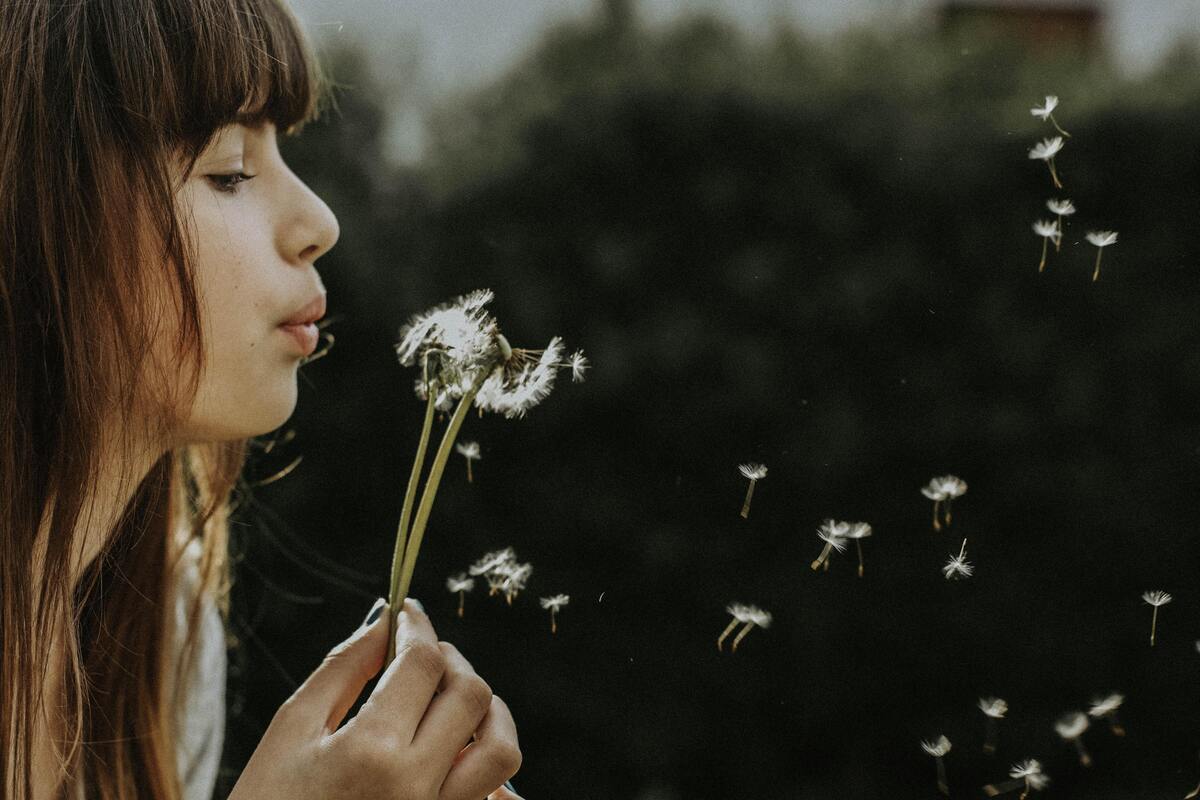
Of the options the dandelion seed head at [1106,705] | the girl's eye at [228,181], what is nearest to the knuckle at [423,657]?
the girl's eye at [228,181]

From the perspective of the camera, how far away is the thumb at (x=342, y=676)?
860 millimetres

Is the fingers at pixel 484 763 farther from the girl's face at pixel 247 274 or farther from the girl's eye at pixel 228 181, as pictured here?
the girl's eye at pixel 228 181

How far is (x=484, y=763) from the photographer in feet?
2.84

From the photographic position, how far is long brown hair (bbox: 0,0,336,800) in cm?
91

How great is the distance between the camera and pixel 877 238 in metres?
2.30

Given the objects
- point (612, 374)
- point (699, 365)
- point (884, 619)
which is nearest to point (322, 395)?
point (612, 374)

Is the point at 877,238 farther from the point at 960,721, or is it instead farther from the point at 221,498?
the point at 221,498

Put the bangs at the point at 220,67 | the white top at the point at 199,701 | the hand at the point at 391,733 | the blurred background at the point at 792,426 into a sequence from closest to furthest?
the hand at the point at 391,733, the bangs at the point at 220,67, the white top at the point at 199,701, the blurred background at the point at 792,426

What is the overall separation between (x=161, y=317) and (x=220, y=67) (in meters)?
0.21

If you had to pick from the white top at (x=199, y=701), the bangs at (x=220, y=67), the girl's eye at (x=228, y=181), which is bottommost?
the white top at (x=199, y=701)

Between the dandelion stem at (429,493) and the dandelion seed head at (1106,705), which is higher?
the dandelion stem at (429,493)

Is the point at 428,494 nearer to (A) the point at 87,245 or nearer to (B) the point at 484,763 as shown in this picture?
(B) the point at 484,763

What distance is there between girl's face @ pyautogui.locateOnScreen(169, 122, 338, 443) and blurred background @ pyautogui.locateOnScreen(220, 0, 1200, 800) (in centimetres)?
131

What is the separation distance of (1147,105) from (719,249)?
90cm
